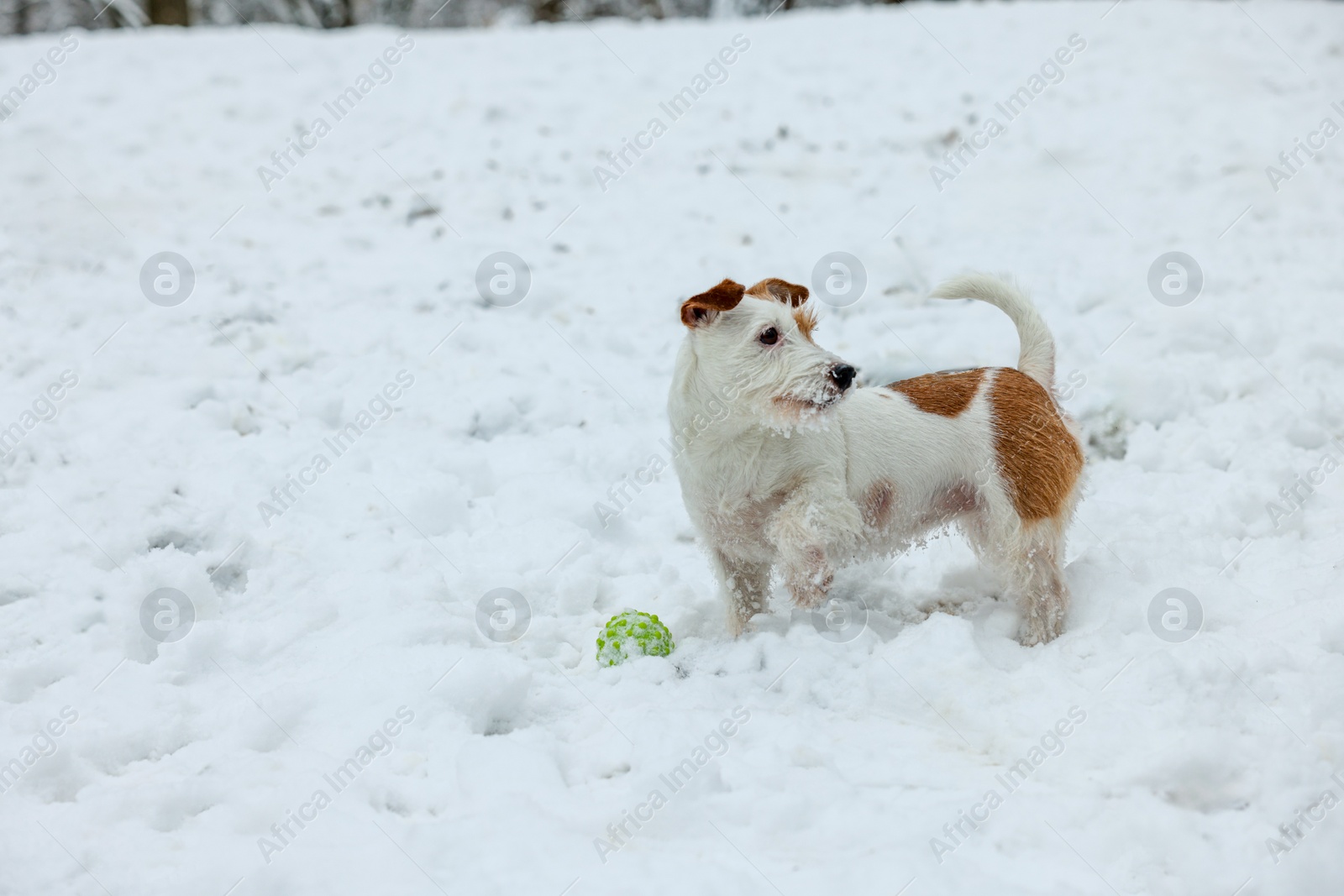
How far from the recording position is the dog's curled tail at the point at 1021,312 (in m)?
4.18

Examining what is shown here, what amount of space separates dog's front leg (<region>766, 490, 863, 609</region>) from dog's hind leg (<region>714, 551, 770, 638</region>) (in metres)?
0.31

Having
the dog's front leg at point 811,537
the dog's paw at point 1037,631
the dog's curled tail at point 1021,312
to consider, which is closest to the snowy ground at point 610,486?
the dog's paw at point 1037,631

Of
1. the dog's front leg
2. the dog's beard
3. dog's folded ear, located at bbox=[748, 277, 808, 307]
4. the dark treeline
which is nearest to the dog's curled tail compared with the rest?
dog's folded ear, located at bbox=[748, 277, 808, 307]

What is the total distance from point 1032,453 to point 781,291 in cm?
124

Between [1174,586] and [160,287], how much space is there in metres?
6.77

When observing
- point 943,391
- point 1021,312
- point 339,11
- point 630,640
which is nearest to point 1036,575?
point 943,391

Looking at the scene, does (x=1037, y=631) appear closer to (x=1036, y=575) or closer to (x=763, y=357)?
(x=1036, y=575)

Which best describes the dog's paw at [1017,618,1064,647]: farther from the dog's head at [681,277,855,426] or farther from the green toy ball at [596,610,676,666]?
the green toy ball at [596,610,676,666]

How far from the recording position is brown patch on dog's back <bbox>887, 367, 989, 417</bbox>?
159 inches

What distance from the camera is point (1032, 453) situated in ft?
13.1

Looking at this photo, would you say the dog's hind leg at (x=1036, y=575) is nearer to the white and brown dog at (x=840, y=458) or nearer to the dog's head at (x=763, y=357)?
the white and brown dog at (x=840, y=458)

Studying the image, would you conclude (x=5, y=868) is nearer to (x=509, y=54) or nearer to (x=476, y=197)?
(x=476, y=197)

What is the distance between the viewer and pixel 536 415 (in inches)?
230

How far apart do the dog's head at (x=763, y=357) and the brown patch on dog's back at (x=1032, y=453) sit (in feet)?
2.77
